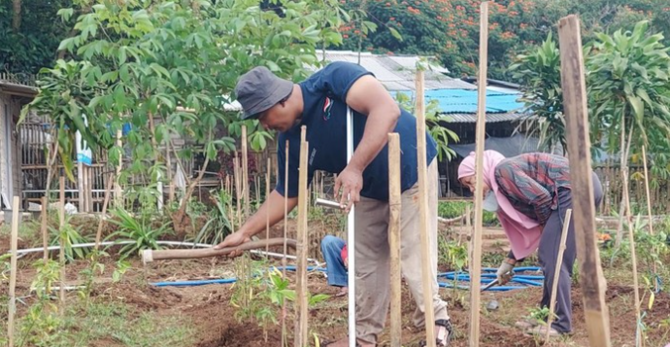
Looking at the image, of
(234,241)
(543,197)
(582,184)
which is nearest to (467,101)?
(543,197)

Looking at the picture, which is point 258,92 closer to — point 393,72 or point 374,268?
point 374,268

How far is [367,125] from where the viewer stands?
3.18 metres

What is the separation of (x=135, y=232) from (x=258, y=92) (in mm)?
4102

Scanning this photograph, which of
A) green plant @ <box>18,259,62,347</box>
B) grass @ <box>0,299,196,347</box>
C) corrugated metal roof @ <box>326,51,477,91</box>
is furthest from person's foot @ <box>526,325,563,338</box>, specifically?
corrugated metal roof @ <box>326,51,477,91</box>

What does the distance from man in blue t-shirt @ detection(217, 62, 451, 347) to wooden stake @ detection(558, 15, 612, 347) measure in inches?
56.2

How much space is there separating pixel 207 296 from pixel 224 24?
7.34ft

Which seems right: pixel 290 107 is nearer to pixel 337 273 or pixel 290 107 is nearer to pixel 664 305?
pixel 337 273

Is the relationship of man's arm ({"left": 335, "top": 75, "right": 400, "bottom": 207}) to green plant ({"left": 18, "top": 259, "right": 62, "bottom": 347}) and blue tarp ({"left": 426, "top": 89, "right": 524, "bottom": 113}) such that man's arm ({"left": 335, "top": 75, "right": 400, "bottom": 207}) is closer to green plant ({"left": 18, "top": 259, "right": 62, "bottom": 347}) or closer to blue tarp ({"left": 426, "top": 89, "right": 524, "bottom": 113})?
green plant ({"left": 18, "top": 259, "right": 62, "bottom": 347})

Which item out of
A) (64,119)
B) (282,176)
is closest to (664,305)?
(282,176)

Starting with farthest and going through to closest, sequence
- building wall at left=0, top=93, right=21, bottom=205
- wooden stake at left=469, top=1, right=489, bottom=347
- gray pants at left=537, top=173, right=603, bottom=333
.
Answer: building wall at left=0, top=93, right=21, bottom=205, gray pants at left=537, top=173, right=603, bottom=333, wooden stake at left=469, top=1, right=489, bottom=347

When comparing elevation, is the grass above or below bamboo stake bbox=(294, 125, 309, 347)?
below

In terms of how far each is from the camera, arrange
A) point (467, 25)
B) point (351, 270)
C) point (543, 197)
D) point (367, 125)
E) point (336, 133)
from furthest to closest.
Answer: point (467, 25), point (543, 197), point (336, 133), point (367, 125), point (351, 270)

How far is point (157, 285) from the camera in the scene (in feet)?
19.0

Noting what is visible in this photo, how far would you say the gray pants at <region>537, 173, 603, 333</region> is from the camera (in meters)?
4.14
